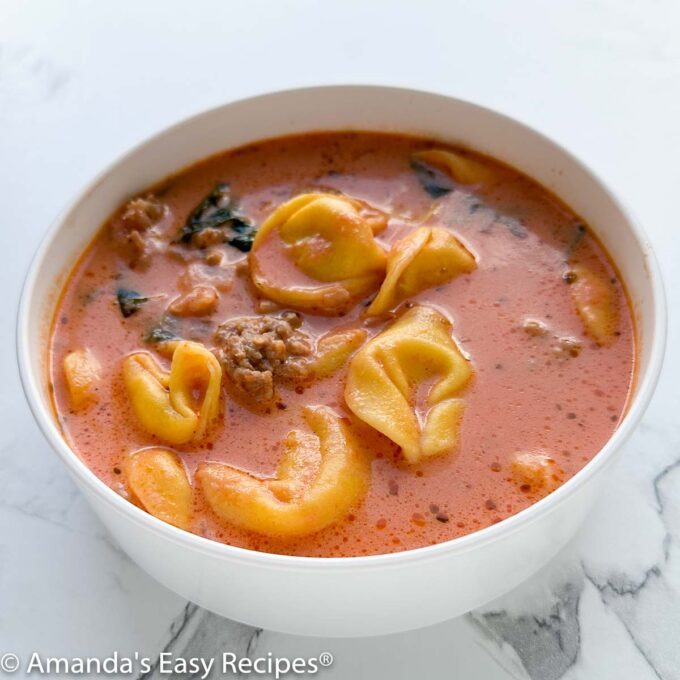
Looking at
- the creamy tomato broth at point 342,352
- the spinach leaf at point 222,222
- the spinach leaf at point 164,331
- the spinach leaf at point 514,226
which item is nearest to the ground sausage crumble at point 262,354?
the creamy tomato broth at point 342,352

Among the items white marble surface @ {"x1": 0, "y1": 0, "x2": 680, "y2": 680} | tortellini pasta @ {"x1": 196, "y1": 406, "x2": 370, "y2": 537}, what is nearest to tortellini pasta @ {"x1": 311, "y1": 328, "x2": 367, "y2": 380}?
tortellini pasta @ {"x1": 196, "y1": 406, "x2": 370, "y2": 537}

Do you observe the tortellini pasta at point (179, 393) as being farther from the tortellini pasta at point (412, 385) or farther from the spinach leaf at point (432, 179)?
the spinach leaf at point (432, 179)

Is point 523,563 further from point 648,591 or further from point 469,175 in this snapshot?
point 469,175

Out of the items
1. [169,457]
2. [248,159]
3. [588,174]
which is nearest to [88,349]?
[169,457]

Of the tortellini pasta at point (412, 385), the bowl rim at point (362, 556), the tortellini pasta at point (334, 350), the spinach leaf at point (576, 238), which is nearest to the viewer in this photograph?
the bowl rim at point (362, 556)

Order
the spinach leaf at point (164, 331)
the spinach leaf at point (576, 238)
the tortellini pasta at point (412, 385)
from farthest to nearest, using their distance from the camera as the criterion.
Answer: the spinach leaf at point (576, 238), the spinach leaf at point (164, 331), the tortellini pasta at point (412, 385)

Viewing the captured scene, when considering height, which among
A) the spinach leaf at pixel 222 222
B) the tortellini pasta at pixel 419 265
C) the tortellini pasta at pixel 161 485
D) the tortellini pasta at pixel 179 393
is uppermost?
the tortellini pasta at pixel 419 265

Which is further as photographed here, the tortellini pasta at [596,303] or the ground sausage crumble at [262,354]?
the tortellini pasta at [596,303]

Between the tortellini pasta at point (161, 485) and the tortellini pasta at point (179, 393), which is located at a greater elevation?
the tortellini pasta at point (179, 393)
